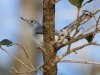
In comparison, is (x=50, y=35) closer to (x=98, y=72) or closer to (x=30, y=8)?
(x=98, y=72)

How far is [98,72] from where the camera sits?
3260 millimetres

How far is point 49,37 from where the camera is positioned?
1.08 metres

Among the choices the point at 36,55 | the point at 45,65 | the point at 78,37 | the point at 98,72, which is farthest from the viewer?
the point at 36,55

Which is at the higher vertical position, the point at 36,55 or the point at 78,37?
the point at 78,37

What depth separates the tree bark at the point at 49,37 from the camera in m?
1.05

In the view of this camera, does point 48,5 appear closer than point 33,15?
Yes

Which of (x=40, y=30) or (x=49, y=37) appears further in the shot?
(x=40, y=30)

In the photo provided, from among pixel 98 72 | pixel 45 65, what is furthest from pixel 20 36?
pixel 45 65

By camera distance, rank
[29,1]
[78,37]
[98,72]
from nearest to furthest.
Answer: [78,37] < [98,72] < [29,1]

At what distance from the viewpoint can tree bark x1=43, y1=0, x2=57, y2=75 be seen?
1.05 m

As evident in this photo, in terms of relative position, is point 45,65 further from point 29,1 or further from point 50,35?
point 29,1

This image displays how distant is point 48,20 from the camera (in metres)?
1.07

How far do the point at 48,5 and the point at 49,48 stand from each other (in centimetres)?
16

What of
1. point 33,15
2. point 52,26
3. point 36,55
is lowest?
point 36,55
